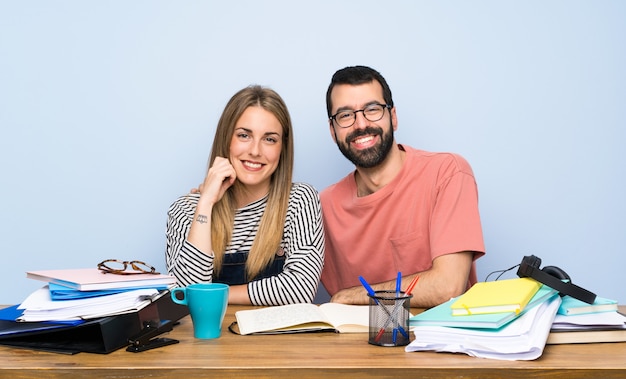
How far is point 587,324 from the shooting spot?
124 centimetres

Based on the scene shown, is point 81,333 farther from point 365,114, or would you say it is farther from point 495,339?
point 365,114

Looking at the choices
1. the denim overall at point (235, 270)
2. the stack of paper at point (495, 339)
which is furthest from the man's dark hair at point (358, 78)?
the stack of paper at point (495, 339)

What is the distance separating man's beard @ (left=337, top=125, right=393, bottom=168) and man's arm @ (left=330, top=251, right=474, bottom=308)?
438 millimetres

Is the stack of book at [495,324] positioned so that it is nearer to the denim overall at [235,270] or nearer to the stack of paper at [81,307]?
the stack of paper at [81,307]

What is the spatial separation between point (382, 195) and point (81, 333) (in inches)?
50.5

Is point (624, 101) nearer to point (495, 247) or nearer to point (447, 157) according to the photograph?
point (495, 247)

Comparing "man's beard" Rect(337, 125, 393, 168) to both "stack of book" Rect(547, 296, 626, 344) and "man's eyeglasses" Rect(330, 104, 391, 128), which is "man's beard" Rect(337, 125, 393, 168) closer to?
"man's eyeglasses" Rect(330, 104, 391, 128)

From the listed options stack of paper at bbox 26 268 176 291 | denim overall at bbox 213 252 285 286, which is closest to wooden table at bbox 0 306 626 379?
stack of paper at bbox 26 268 176 291

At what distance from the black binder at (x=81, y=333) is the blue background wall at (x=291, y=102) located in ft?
5.14

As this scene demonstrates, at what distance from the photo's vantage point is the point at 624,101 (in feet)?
9.16

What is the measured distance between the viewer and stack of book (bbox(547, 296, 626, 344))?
4.00 ft

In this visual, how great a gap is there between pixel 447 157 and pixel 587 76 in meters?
0.96

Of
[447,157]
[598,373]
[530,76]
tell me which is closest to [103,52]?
[447,157]

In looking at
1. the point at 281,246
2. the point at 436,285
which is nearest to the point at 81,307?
the point at 281,246
